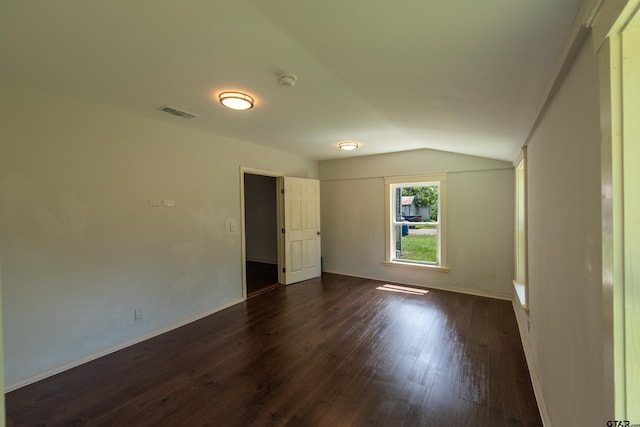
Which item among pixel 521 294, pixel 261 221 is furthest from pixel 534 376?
pixel 261 221

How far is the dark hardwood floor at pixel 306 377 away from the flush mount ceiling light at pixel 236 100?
7.85 ft

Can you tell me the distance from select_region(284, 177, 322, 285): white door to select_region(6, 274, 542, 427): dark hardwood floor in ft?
5.15

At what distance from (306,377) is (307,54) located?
8.12 feet

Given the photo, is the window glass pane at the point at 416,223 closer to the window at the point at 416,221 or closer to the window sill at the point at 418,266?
the window at the point at 416,221

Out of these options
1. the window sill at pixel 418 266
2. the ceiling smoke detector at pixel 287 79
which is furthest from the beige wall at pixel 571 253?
the window sill at pixel 418 266

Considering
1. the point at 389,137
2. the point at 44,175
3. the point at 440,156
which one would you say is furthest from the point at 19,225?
the point at 440,156

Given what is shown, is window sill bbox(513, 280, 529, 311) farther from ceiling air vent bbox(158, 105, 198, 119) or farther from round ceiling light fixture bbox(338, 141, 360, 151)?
ceiling air vent bbox(158, 105, 198, 119)

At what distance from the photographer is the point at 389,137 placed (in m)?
3.87

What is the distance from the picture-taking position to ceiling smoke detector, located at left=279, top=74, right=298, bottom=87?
2.04 meters

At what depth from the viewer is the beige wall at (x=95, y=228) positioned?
2.22 metres

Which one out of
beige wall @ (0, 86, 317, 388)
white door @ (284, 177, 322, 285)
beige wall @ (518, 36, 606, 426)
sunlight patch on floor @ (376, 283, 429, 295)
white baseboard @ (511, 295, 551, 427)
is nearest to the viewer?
beige wall @ (518, 36, 606, 426)

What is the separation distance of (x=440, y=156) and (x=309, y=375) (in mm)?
3897

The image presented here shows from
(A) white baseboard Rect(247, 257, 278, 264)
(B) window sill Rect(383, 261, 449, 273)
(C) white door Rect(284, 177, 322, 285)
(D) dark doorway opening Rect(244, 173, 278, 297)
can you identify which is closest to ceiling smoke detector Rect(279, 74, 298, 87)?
(C) white door Rect(284, 177, 322, 285)

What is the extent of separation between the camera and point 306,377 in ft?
7.48
